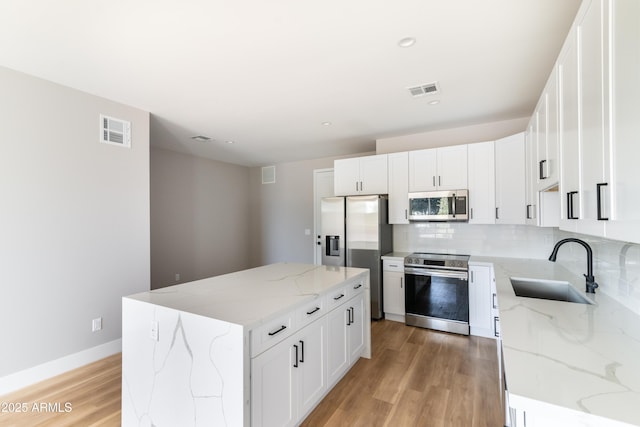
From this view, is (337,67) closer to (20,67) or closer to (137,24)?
(137,24)

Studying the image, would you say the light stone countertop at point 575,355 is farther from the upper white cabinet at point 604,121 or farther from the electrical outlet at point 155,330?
the electrical outlet at point 155,330

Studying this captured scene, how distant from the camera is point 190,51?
218 cm

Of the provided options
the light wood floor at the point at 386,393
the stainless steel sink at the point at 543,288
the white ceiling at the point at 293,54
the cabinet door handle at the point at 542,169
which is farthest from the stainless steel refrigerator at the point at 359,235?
the cabinet door handle at the point at 542,169

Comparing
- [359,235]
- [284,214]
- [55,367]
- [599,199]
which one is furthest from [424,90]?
[55,367]

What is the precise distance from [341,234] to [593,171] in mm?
3363

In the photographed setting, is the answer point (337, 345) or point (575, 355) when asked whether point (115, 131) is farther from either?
point (575, 355)

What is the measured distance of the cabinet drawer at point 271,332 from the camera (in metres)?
1.55

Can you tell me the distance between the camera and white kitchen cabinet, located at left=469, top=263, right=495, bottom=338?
3.42m

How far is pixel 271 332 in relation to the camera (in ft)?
5.49

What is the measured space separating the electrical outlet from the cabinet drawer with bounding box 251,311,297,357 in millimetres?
626

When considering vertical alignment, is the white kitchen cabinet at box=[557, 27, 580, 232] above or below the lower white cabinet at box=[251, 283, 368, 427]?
above

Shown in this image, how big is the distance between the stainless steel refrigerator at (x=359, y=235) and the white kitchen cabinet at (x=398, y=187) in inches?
4.7

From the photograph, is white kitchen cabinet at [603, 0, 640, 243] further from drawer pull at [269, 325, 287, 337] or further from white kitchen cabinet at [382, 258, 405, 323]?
white kitchen cabinet at [382, 258, 405, 323]

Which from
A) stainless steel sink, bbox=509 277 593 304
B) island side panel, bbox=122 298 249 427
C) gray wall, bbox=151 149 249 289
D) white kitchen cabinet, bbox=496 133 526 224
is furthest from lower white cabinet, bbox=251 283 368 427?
gray wall, bbox=151 149 249 289
